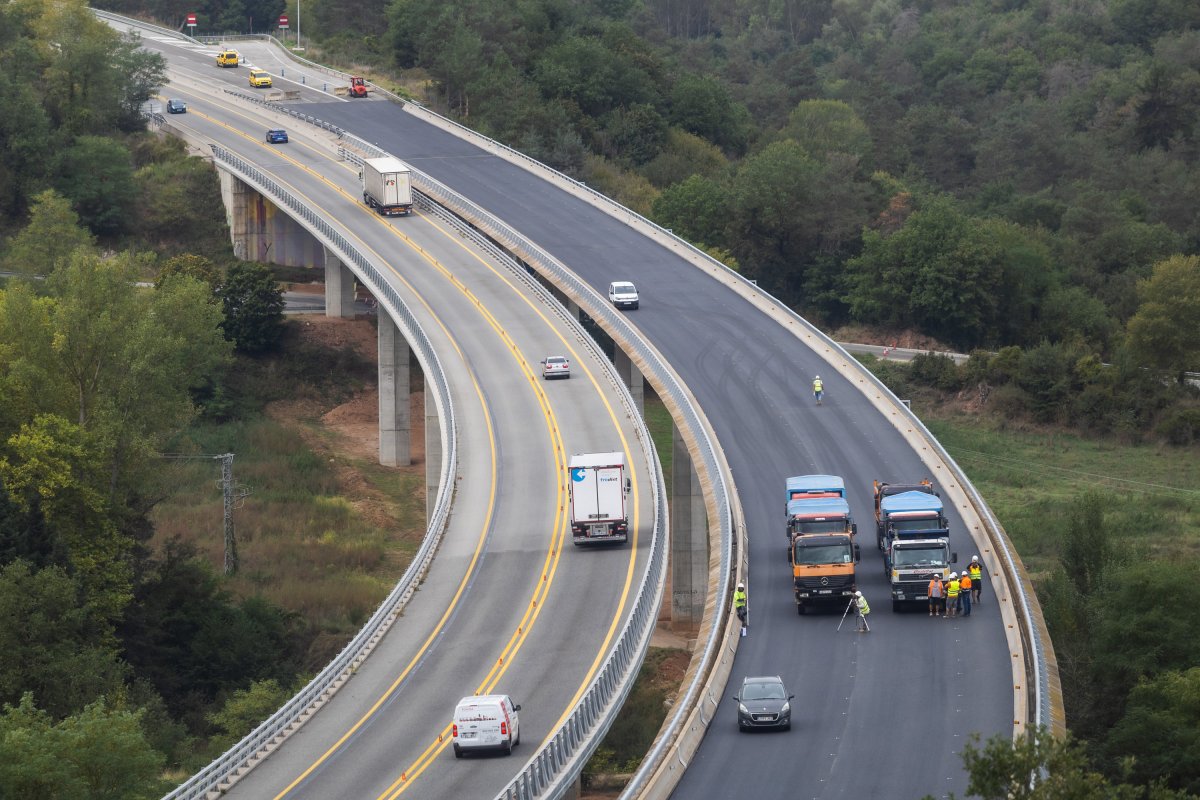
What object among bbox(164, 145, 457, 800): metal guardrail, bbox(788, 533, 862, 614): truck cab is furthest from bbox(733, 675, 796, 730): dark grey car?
bbox(164, 145, 457, 800): metal guardrail

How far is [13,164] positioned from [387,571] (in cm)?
4844

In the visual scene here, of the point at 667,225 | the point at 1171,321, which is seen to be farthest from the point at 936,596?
the point at 667,225

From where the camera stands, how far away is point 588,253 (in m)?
102

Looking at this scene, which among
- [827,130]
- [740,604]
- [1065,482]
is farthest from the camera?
[827,130]

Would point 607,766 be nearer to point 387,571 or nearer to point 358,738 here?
point 358,738

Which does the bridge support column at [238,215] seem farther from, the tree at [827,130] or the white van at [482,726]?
the white van at [482,726]

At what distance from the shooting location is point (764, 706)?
4516cm

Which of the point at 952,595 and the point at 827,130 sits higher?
the point at 827,130

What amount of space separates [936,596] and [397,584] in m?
21.1

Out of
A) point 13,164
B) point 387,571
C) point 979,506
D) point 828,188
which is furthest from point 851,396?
point 13,164

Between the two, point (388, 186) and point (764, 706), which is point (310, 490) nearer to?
point (388, 186)

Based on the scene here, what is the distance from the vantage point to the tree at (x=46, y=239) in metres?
101

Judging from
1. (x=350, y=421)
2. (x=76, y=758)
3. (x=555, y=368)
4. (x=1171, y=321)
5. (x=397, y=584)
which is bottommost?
(x=76, y=758)

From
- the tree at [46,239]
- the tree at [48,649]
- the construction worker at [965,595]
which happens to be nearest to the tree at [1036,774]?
the construction worker at [965,595]
